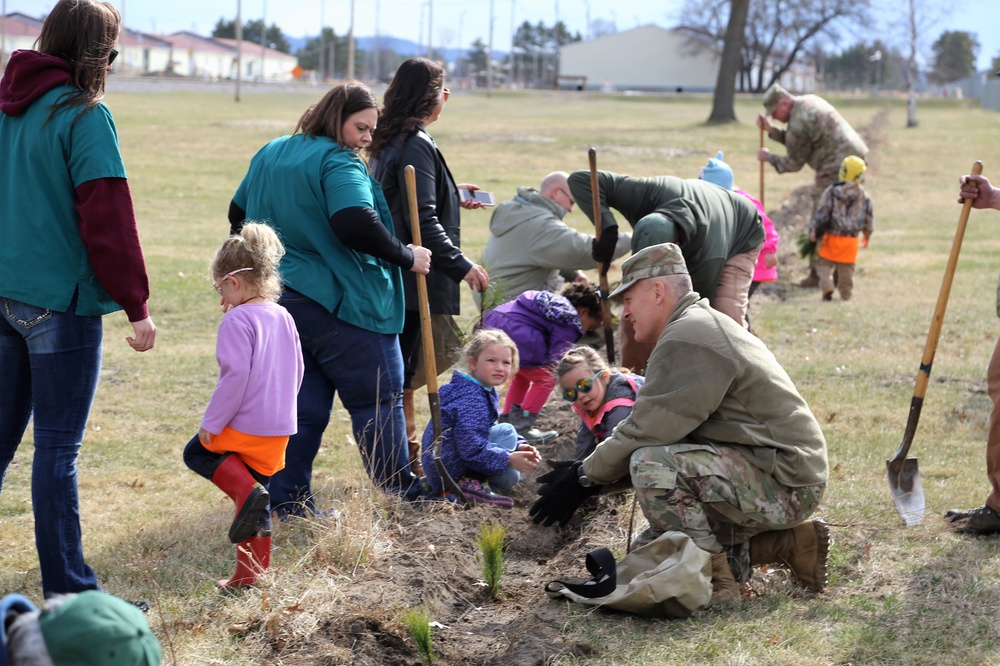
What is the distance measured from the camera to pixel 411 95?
18.3ft

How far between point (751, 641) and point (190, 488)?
3409mm

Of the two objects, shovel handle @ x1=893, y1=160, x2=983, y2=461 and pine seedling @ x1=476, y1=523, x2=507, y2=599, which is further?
shovel handle @ x1=893, y1=160, x2=983, y2=461

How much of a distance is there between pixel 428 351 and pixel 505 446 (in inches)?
29.3

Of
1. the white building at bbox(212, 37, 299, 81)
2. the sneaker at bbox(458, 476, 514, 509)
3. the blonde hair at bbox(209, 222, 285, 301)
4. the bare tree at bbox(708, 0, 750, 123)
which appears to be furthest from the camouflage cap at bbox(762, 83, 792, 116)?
the white building at bbox(212, 37, 299, 81)

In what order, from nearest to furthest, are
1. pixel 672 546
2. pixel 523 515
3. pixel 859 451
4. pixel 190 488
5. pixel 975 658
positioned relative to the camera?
pixel 975 658
pixel 672 546
pixel 523 515
pixel 190 488
pixel 859 451

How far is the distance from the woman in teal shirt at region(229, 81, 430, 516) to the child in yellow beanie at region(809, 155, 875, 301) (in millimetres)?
7783

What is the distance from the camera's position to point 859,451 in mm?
6625

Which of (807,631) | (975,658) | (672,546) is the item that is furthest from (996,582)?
(672,546)

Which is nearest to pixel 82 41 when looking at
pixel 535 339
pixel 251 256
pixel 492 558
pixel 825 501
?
pixel 251 256

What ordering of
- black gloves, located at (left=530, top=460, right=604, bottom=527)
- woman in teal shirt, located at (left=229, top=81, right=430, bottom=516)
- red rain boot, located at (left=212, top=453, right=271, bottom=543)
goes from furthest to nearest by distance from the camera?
woman in teal shirt, located at (left=229, top=81, right=430, bottom=516)
black gloves, located at (left=530, top=460, right=604, bottom=527)
red rain boot, located at (left=212, top=453, right=271, bottom=543)

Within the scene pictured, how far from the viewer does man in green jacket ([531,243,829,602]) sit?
4.15 metres

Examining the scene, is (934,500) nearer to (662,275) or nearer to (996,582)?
(996,582)

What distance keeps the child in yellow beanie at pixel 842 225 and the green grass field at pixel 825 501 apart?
13.4 inches

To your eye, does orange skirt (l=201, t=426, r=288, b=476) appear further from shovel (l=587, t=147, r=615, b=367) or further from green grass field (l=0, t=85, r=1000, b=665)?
shovel (l=587, t=147, r=615, b=367)
